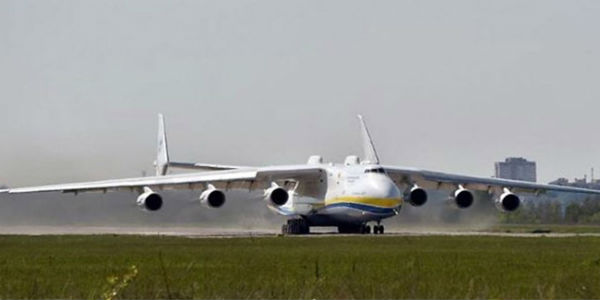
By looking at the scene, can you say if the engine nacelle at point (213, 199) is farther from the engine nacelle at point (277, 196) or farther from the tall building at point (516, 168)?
the tall building at point (516, 168)

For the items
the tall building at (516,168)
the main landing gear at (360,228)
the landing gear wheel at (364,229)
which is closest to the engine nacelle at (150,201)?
the main landing gear at (360,228)

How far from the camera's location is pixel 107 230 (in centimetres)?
5597

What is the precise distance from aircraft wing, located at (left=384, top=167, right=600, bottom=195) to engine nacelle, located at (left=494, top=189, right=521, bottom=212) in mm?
1755

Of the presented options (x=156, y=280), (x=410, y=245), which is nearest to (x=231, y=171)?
(x=410, y=245)

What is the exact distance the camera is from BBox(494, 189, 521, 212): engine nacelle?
53188 mm

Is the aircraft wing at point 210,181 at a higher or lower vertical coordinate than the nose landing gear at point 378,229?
higher

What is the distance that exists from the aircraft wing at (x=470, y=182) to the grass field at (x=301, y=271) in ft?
66.2

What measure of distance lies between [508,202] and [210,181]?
455 inches

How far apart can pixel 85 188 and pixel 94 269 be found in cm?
3103

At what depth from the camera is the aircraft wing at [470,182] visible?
55.9 m

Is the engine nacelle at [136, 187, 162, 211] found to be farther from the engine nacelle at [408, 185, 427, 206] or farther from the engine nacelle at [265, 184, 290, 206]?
the engine nacelle at [408, 185, 427, 206]

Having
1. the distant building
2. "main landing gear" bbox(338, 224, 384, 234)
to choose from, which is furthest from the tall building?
"main landing gear" bbox(338, 224, 384, 234)

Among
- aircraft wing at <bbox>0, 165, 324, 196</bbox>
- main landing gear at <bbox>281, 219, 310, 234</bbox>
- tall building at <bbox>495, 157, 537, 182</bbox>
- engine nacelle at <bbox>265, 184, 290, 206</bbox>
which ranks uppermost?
tall building at <bbox>495, 157, 537, 182</bbox>

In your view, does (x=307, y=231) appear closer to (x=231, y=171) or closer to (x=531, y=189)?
(x=231, y=171)
